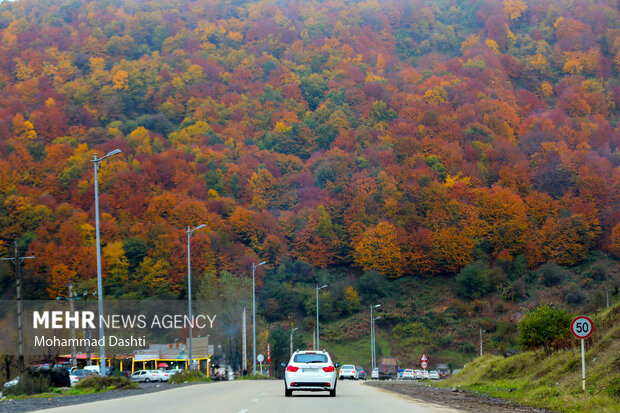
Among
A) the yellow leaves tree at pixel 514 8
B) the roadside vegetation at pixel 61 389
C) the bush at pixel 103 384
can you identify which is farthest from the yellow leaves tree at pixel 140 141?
the roadside vegetation at pixel 61 389

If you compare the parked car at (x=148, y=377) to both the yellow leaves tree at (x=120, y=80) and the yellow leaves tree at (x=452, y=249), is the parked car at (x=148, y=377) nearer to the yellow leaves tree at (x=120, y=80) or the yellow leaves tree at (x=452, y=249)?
the yellow leaves tree at (x=452, y=249)

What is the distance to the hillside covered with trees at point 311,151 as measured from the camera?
112m

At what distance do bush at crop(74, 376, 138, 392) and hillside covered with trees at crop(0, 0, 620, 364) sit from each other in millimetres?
59434

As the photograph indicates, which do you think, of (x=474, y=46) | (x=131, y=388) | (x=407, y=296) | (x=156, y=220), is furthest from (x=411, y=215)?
(x=131, y=388)

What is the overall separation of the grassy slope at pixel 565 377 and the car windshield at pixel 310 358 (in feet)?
20.7

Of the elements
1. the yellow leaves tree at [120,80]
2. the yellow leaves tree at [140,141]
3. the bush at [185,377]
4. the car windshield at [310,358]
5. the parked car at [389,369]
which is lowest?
the parked car at [389,369]

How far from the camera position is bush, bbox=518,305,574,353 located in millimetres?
31781

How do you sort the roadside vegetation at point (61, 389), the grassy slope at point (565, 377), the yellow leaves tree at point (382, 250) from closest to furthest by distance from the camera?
the grassy slope at point (565, 377)
the roadside vegetation at point (61, 389)
the yellow leaves tree at point (382, 250)

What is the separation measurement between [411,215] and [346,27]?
8759 cm

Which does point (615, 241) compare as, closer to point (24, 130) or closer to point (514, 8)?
point (24, 130)

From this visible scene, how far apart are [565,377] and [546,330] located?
6132mm

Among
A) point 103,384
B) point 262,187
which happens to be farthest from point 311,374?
point 262,187

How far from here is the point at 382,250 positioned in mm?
119750

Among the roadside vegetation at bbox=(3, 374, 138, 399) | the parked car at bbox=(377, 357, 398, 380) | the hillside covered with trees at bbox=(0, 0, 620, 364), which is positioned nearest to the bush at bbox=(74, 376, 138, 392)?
the roadside vegetation at bbox=(3, 374, 138, 399)
